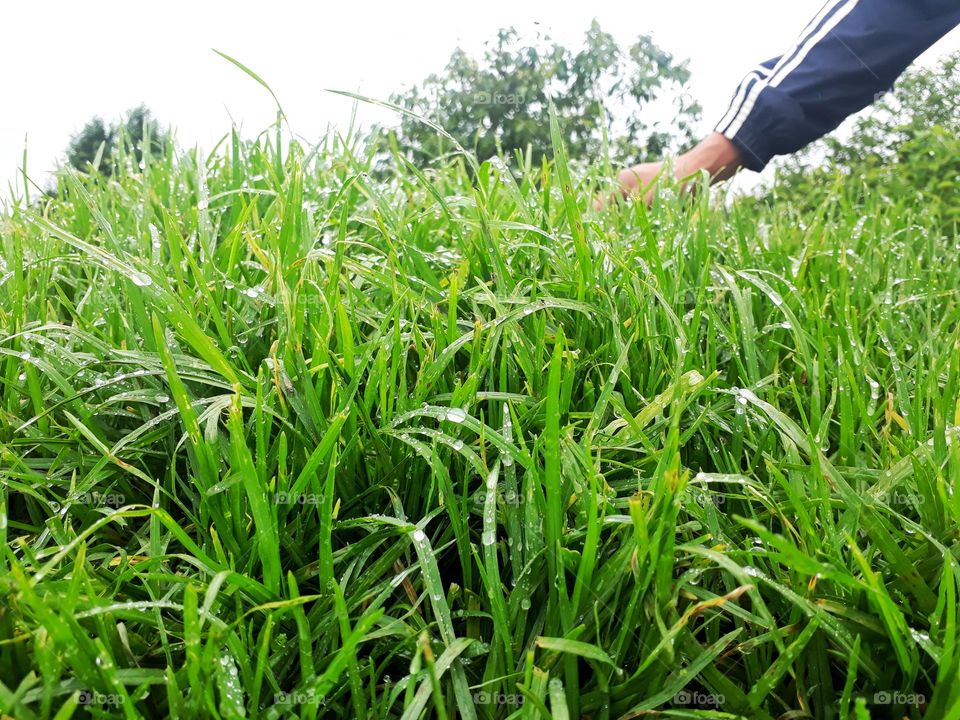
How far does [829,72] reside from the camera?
279 cm

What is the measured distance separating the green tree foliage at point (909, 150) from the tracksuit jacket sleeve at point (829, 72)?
0.37m

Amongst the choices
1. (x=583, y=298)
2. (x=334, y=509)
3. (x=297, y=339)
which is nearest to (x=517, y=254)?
(x=583, y=298)

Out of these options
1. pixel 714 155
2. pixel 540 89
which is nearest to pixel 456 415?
pixel 714 155

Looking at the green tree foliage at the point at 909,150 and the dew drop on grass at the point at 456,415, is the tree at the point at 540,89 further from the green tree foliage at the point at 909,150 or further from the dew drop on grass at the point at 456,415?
the dew drop on grass at the point at 456,415

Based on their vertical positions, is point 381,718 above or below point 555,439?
below

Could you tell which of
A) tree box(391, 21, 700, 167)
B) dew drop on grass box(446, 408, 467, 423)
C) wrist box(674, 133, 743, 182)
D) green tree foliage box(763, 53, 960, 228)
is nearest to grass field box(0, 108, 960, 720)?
dew drop on grass box(446, 408, 467, 423)

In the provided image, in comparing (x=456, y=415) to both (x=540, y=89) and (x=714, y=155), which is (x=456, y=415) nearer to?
(x=714, y=155)

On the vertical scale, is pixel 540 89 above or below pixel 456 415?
above

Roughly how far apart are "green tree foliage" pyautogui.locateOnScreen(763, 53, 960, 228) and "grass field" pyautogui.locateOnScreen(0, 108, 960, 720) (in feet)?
7.18

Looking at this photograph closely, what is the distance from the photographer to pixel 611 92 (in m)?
8.43

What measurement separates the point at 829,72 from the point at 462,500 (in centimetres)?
255

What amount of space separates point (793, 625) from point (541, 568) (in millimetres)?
340

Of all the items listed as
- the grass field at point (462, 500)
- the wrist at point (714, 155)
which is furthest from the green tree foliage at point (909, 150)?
the grass field at point (462, 500)

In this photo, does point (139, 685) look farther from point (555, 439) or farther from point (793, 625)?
point (793, 625)
